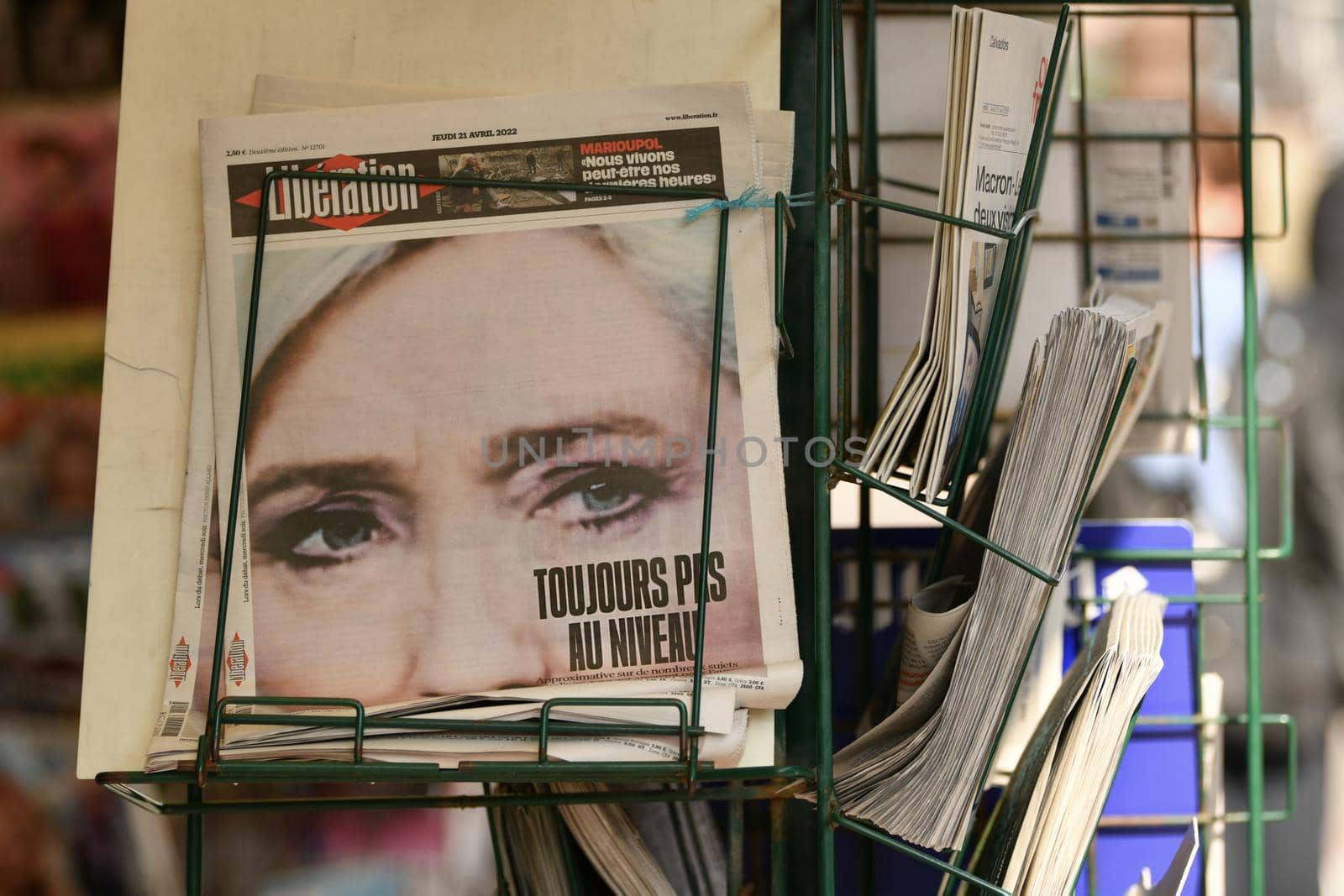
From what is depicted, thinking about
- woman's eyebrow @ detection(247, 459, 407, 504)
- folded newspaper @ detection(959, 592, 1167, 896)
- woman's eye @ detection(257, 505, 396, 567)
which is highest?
woman's eyebrow @ detection(247, 459, 407, 504)

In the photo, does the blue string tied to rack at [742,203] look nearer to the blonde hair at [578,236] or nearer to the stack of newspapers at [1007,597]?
the blonde hair at [578,236]

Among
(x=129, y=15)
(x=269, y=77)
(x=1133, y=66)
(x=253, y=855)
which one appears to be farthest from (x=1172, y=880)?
(x=129, y=15)

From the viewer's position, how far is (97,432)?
3.73ft

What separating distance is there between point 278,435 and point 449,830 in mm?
565

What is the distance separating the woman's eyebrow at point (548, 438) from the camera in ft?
2.33

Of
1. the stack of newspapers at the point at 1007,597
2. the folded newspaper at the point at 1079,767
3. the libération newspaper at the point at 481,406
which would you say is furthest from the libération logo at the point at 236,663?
the folded newspaper at the point at 1079,767

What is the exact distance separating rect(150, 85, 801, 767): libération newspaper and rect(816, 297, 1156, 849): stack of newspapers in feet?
0.40

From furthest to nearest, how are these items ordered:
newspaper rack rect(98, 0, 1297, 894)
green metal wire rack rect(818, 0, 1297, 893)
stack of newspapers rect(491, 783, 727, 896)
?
green metal wire rack rect(818, 0, 1297, 893), stack of newspapers rect(491, 783, 727, 896), newspaper rack rect(98, 0, 1297, 894)

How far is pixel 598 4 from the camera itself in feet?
2.48

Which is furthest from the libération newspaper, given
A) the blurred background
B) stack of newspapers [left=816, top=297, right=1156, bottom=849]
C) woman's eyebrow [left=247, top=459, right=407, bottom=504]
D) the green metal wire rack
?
the blurred background

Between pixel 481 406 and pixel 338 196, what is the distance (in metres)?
0.17

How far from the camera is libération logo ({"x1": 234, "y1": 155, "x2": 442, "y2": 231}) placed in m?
0.71

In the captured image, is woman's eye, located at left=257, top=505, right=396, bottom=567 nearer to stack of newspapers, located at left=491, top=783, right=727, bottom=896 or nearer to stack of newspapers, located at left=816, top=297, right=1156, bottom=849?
stack of newspapers, located at left=491, top=783, right=727, bottom=896

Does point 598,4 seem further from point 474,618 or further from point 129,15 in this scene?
point 474,618
